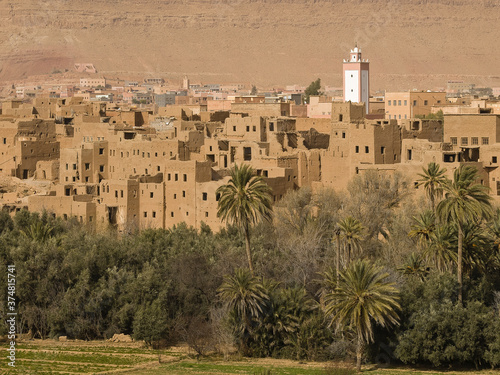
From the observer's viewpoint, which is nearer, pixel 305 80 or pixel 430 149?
pixel 430 149

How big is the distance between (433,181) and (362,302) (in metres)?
8.59

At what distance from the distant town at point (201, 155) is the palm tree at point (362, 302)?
420 inches

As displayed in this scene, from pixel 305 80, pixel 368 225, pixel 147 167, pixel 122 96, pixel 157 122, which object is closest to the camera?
pixel 368 225

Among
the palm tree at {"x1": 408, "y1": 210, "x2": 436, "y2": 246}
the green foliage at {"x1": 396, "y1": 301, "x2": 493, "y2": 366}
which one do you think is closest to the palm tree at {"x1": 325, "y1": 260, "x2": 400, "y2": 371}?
the green foliage at {"x1": 396, "y1": 301, "x2": 493, "y2": 366}

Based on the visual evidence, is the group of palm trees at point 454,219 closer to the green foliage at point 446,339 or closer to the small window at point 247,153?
the green foliage at point 446,339

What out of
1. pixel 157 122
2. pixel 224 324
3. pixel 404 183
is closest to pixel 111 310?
pixel 224 324

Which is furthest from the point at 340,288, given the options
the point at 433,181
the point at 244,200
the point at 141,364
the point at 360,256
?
the point at 433,181

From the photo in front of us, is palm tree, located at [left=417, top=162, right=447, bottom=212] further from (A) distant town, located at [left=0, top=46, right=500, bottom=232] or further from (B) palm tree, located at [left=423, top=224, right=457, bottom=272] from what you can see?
(B) palm tree, located at [left=423, top=224, right=457, bottom=272]

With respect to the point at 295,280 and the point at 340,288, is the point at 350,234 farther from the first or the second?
the point at 340,288

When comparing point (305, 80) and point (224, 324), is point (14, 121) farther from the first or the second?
point (305, 80)

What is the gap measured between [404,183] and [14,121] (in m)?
27.9

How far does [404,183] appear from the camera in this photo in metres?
49.0

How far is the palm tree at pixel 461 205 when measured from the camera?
129 ft

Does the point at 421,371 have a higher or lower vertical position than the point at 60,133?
lower
